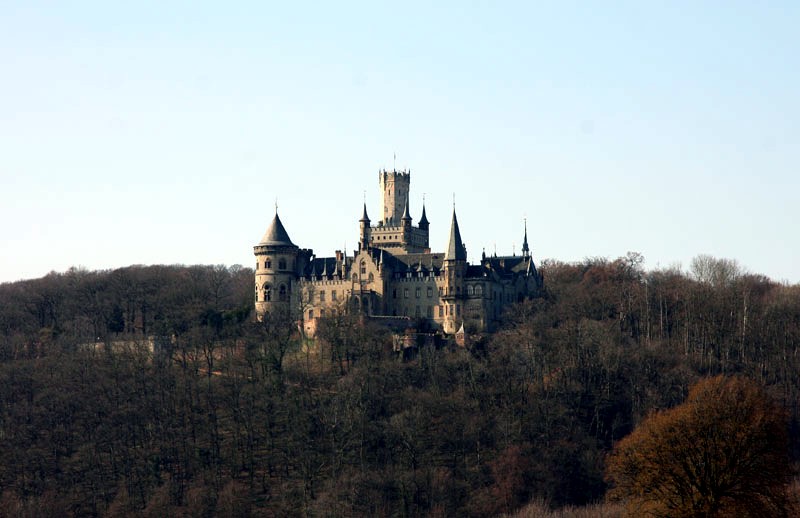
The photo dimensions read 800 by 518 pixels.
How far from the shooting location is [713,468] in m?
70.2

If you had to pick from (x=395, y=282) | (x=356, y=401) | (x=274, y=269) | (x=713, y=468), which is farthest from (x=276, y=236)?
(x=713, y=468)

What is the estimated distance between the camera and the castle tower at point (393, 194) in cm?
15112

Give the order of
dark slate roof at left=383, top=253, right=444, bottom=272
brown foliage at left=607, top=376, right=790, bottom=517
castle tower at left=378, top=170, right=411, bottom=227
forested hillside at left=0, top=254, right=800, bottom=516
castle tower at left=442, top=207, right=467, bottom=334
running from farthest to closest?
1. castle tower at left=378, top=170, right=411, bottom=227
2. dark slate roof at left=383, top=253, right=444, bottom=272
3. castle tower at left=442, top=207, right=467, bottom=334
4. forested hillside at left=0, top=254, right=800, bottom=516
5. brown foliage at left=607, top=376, right=790, bottom=517

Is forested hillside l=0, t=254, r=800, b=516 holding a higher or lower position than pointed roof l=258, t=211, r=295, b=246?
lower

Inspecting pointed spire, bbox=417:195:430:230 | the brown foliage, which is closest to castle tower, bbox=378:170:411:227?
pointed spire, bbox=417:195:430:230

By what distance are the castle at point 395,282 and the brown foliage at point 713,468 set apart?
55936 millimetres

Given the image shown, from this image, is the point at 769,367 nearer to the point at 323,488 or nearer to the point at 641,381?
the point at 641,381

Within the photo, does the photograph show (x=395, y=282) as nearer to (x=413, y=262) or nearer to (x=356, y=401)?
(x=413, y=262)

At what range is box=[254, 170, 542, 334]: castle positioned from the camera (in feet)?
432

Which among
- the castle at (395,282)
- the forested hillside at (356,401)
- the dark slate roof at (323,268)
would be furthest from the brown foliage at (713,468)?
the dark slate roof at (323,268)

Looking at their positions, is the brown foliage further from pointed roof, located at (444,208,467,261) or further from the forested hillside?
pointed roof, located at (444,208,467,261)

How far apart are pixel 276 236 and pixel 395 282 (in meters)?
12.1

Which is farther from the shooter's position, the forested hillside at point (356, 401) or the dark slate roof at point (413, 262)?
the dark slate roof at point (413, 262)

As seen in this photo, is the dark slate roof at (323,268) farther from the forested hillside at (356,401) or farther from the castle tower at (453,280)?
the castle tower at (453,280)
